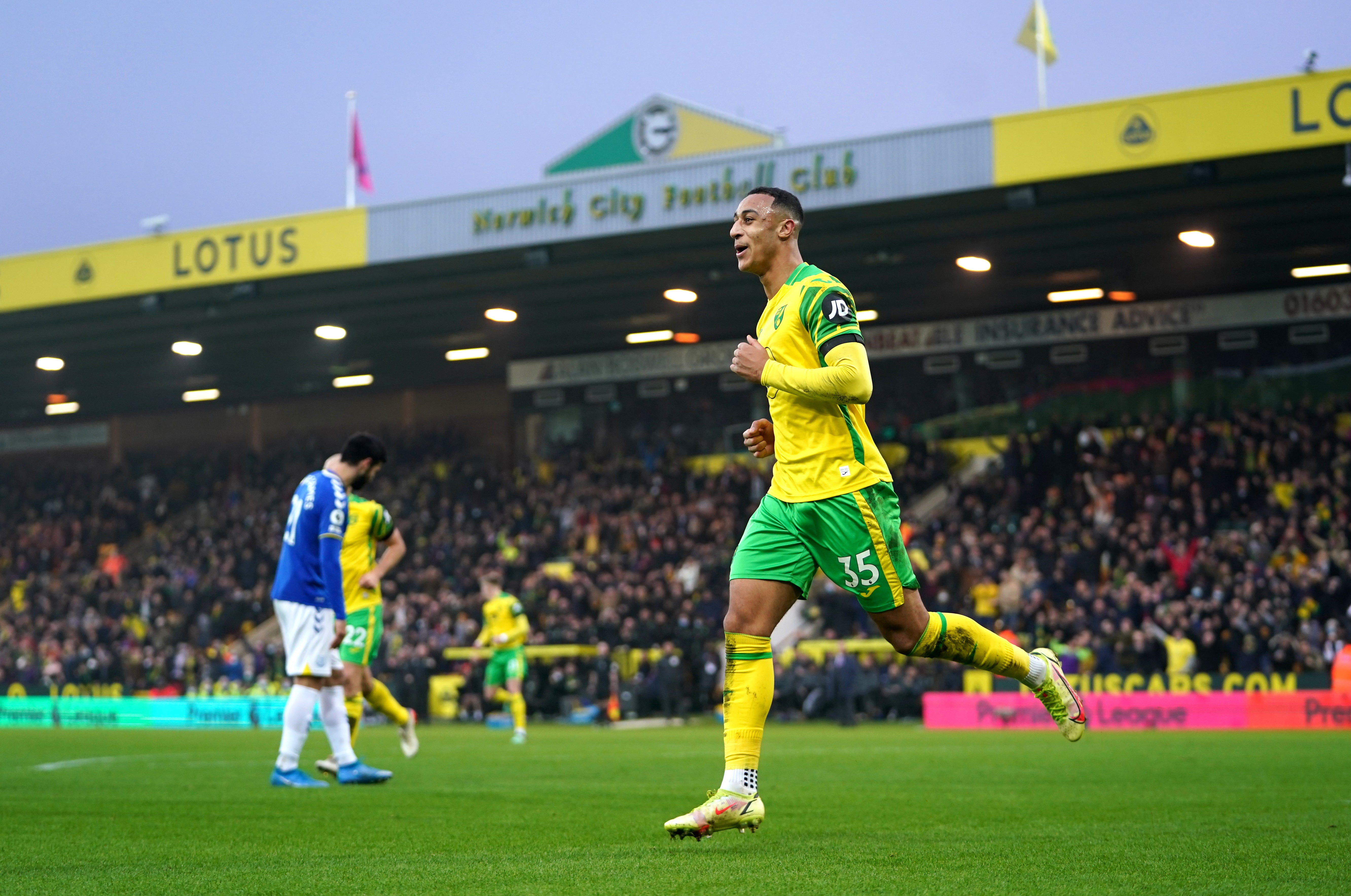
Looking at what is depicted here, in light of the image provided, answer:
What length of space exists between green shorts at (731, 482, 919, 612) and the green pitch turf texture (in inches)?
40.1

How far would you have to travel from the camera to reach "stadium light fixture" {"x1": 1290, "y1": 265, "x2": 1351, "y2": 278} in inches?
1105

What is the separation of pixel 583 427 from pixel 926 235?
1354 cm

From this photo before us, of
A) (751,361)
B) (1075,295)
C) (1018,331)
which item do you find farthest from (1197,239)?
(751,361)

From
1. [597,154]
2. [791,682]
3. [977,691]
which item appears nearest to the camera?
[977,691]

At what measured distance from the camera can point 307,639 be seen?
9570mm

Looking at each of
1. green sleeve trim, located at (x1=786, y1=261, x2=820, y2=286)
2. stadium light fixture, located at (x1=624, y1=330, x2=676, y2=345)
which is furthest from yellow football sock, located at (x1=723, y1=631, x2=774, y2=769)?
stadium light fixture, located at (x1=624, y1=330, x2=676, y2=345)

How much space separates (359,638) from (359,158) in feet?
63.7

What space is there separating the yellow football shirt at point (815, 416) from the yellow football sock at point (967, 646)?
0.67 metres

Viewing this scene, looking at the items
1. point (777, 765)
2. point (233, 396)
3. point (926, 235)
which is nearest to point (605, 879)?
point (777, 765)

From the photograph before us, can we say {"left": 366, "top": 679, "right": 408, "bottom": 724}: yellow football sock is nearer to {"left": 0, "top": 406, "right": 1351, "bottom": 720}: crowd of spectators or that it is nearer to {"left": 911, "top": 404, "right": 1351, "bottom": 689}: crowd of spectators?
{"left": 0, "top": 406, "right": 1351, "bottom": 720}: crowd of spectators

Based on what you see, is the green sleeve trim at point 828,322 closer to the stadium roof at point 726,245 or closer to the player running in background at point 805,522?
the player running in background at point 805,522

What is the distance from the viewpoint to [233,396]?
4159 cm

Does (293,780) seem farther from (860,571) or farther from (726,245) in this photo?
(726,245)

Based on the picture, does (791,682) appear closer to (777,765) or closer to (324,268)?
(324,268)
